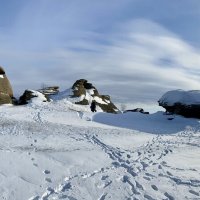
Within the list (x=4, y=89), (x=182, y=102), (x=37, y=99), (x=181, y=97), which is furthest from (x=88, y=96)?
(x=182, y=102)

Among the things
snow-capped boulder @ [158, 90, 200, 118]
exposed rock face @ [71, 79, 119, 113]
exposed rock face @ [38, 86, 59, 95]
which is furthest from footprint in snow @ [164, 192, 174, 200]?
exposed rock face @ [38, 86, 59, 95]

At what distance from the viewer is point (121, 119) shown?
3666cm

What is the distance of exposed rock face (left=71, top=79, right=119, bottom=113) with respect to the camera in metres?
50.3

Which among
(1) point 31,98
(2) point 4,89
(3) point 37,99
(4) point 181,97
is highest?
(2) point 4,89

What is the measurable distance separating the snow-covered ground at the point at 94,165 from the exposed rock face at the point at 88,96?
23.4m

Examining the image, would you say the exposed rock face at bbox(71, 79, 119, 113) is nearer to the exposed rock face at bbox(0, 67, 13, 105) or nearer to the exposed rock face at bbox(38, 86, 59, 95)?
the exposed rock face at bbox(38, 86, 59, 95)

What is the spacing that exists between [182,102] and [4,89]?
2029cm

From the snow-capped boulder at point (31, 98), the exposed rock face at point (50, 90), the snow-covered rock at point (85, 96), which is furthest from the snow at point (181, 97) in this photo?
the exposed rock face at point (50, 90)

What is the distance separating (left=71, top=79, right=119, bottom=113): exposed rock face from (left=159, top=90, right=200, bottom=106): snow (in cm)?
1181

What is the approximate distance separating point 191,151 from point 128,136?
4915mm

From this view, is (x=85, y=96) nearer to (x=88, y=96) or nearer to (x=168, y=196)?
(x=88, y=96)

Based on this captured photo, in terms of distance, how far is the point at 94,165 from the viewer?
1559cm

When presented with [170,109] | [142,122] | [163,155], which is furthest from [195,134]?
[163,155]

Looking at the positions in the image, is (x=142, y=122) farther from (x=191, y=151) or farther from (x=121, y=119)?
(x=191, y=151)
